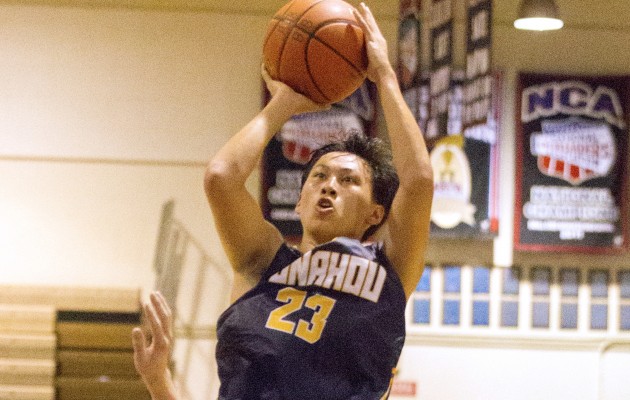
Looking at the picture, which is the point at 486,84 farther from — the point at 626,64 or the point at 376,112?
the point at 626,64

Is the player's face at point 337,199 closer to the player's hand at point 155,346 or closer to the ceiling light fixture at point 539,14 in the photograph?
the player's hand at point 155,346

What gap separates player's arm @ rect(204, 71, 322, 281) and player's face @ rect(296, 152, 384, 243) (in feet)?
0.39

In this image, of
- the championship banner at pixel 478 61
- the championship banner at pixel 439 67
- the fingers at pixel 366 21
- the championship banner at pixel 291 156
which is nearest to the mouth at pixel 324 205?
the fingers at pixel 366 21

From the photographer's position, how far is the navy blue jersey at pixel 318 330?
229cm

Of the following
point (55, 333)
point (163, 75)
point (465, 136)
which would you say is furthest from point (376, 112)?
point (55, 333)

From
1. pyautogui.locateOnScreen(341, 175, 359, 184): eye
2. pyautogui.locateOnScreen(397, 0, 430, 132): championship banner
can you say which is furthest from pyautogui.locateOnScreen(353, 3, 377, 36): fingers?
pyautogui.locateOnScreen(397, 0, 430, 132): championship banner

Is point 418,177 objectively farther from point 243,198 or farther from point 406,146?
point 243,198

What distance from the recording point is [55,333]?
7477mm

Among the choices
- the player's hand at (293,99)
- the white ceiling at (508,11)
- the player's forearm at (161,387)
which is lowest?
the player's forearm at (161,387)

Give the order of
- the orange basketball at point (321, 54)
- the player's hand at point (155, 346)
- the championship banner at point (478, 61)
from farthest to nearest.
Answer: the championship banner at point (478, 61) < the orange basketball at point (321, 54) < the player's hand at point (155, 346)

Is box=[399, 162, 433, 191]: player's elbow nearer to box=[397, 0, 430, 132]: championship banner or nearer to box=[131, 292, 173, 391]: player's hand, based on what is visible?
box=[131, 292, 173, 391]: player's hand

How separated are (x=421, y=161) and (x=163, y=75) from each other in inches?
A: 225

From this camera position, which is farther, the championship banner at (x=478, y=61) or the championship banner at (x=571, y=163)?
the championship banner at (x=571, y=163)

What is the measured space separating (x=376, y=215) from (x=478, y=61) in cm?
471
